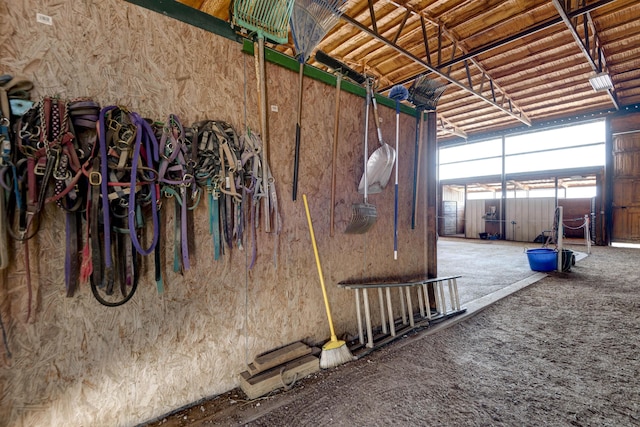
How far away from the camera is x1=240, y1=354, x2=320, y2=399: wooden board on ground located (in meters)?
1.70

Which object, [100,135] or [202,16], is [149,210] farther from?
[202,16]

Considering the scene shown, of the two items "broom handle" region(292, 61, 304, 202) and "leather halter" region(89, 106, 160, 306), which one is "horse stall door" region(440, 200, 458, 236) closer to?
"broom handle" region(292, 61, 304, 202)

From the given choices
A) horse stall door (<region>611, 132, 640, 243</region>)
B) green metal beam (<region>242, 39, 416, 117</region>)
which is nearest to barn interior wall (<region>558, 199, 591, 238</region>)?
horse stall door (<region>611, 132, 640, 243</region>)

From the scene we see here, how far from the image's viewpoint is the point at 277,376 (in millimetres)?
1778

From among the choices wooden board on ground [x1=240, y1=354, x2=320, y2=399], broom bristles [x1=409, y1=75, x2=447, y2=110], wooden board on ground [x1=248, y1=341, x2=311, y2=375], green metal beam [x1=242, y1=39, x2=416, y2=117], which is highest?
broom bristles [x1=409, y1=75, x2=447, y2=110]

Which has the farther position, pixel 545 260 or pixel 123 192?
pixel 545 260

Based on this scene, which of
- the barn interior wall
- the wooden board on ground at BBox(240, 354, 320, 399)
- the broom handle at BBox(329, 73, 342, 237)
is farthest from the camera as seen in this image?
the barn interior wall

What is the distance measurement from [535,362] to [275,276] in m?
2.02

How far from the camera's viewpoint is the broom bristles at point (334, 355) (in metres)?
2.00

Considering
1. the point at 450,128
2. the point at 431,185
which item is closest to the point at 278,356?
the point at 431,185

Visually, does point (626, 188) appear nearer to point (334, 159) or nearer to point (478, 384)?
point (478, 384)

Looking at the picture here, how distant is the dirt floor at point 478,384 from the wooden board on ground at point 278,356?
0.52 ft

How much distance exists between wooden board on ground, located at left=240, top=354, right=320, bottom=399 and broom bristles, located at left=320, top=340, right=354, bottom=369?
5cm

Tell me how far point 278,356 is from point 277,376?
0.13 meters
